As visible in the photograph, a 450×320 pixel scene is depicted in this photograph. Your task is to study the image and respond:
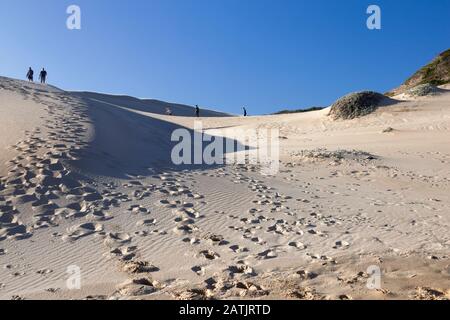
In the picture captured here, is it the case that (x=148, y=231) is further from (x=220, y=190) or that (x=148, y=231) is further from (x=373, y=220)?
(x=373, y=220)

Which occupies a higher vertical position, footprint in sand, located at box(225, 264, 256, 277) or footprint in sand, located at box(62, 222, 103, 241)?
footprint in sand, located at box(62, 222, 103, 241)

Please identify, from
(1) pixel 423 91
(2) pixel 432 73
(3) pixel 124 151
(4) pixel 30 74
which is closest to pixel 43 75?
(4) pixel 30 74

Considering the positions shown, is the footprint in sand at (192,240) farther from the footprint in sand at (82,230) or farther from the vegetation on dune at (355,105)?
the vegetation on dune at (355,105)

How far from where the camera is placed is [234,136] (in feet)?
74.4

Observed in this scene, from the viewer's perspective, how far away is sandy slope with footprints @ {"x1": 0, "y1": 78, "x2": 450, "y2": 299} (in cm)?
552

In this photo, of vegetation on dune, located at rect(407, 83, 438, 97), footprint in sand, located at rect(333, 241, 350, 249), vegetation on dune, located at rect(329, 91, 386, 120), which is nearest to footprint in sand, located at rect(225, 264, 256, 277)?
footprint in sand, located at rect(333, 241, 350, 249)

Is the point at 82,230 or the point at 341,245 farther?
the point at 82,230

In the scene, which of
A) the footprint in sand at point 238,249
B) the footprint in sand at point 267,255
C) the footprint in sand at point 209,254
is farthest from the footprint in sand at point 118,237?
Result: the footprint in sand at point 267,255

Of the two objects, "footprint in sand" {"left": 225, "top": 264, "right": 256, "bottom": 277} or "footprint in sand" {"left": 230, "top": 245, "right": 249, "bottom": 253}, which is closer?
"footprint in sand" {"left": 225, "top": 264, "right": 256, "bottom": 277}

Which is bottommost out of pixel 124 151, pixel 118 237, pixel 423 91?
pixel 118 237

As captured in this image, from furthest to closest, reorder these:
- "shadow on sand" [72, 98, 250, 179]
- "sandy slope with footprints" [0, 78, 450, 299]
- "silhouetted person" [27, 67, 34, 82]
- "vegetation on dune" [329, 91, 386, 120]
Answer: "silhouetted person" [27, 67, 34, 82] → "vegetation on dune" [329, 91, 386, 120] → "shadow on sand" [72, 98, 250, 179] → "sandy slope with footprints" [0, 78, 450, 299]

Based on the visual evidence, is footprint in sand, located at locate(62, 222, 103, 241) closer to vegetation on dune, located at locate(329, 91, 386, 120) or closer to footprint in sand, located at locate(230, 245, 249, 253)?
footprint in sand, located at locate(230, 245, 249, 253)

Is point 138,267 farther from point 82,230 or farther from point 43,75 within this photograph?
point 43,75

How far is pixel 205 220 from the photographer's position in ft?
27.0
